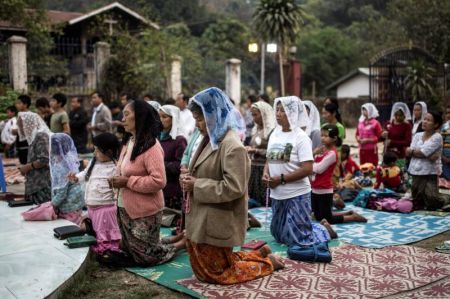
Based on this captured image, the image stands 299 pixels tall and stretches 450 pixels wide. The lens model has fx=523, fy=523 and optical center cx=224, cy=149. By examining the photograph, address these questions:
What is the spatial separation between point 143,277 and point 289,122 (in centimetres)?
216

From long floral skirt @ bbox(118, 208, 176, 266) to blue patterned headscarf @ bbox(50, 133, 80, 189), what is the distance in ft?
4.42

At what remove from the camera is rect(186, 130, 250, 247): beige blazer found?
4.04 m

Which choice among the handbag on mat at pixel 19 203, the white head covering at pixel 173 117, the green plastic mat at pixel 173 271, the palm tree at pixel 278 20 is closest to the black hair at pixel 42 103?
the handbag on mat at pixel 19 203

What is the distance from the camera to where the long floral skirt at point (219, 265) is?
4.35 metres

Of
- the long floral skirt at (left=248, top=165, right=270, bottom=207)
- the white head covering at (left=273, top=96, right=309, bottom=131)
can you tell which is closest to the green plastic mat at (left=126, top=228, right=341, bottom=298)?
the white head covering at (left=273, top=96, right=309, bottom=131)

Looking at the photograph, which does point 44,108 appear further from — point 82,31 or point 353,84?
point 353,84

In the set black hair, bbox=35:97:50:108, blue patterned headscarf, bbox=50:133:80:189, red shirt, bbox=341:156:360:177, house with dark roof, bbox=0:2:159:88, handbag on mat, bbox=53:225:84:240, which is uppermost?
house with dark roof, bbox=0:2:159:88

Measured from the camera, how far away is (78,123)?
33.6 feet

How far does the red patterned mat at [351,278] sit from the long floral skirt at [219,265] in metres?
0.06

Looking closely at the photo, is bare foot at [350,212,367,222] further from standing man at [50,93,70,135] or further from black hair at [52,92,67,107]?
black hair at [52,92,67,107]

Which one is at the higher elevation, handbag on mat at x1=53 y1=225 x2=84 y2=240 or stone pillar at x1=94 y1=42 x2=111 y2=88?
stone pillar at x1=94 y1=42 x2=111 y2=88

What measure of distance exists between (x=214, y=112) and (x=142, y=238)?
4.92 feet

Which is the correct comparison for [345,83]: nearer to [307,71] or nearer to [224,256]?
[307,71]

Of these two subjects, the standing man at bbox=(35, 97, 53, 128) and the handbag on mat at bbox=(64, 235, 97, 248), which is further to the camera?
the standing man at bbox=(35, 97, 53, 128)
